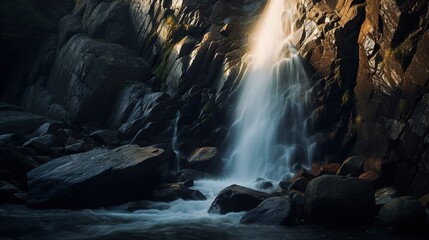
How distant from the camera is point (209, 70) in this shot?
947 inches

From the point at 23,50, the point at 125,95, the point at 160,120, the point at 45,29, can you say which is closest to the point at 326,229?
the point at 160,120

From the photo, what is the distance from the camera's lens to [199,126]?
21.7m

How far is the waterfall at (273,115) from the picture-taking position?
18156mm

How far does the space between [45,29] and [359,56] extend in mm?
29289

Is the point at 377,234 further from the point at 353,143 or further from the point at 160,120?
the point at 160,120

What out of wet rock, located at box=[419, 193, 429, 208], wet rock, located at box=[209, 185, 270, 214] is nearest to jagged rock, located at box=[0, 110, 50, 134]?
wet rock, located at box=[209, 185, 270, 214]

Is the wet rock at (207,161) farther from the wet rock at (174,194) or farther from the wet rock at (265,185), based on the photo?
the wet rock at (174,194)

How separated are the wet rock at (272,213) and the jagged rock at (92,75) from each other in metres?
17.2

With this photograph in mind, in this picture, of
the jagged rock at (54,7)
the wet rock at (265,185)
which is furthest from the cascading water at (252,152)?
the jagged rock at (54,7)

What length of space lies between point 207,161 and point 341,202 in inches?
332

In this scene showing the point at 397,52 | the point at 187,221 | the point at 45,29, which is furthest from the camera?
the point at 45,29

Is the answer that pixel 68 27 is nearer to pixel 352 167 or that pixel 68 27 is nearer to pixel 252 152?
pixel 252 152

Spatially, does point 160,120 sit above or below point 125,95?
below

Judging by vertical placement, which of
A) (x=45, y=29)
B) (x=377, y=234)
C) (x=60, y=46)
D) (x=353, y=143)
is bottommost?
(x=377, y=234)
